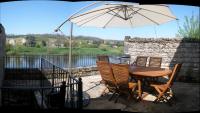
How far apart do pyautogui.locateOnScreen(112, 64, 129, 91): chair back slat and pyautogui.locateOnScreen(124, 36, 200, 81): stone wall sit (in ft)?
9.92

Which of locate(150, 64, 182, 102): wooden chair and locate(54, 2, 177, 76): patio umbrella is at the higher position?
locate(54, 2, 177, 76): patio umbrella

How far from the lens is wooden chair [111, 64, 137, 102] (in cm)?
427

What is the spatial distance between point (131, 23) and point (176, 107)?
2601mm

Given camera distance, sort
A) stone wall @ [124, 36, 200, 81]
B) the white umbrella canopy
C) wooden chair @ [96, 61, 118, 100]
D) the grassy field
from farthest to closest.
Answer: the grassy field
stone wall @ [124, 36, 200, 81]
the white umbrella canopy
wooden chair @ [96, 61, 118, 100]

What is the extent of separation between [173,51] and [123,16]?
7.24ft

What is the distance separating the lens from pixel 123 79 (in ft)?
14.2

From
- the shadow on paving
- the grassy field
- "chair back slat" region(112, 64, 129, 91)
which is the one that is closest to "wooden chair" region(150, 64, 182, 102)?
the shadow on paving

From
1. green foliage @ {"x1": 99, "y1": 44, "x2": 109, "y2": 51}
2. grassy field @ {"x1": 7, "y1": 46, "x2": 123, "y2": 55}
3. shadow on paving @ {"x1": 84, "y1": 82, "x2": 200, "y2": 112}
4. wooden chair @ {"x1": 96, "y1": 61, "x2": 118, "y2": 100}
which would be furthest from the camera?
green foliage @ {"x1": 99, "y1": 44, "x2": 109, "y2": 51}

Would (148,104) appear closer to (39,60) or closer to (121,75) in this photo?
(121,75)

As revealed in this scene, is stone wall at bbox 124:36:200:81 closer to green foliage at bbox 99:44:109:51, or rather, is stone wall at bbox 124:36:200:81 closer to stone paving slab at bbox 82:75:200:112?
stone paving slab at bbox 82:75:200:112

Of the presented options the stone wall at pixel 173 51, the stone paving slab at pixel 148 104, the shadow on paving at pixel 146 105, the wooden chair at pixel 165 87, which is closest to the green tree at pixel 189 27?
the stone wall at pixel 173 51

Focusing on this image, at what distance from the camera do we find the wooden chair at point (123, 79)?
4.27m

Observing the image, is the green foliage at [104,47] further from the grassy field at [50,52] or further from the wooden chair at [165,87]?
the wooden chair at [165,87]

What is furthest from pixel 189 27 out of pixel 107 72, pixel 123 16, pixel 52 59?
pixel 107 72
